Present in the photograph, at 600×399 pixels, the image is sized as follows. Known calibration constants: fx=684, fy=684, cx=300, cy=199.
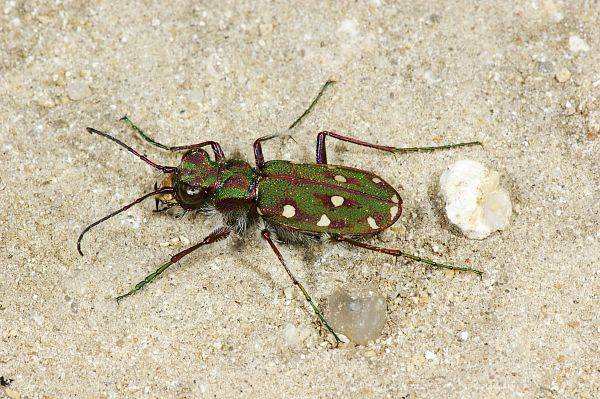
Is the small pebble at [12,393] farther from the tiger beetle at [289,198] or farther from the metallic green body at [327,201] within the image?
the metallic green body at [327,201]

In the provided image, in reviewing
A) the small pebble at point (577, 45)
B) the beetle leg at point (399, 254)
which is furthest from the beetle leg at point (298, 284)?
the small pebble at point (577, 45)

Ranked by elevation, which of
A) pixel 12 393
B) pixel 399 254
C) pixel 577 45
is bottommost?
pixel 12 393

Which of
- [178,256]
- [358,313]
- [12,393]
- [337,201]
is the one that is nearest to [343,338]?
[358,313]

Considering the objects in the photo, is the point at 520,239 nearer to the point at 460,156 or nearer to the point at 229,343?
the point at 460,156

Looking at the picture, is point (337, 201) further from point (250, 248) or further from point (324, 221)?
point (250, 248)

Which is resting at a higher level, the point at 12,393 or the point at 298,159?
the point at 298,159

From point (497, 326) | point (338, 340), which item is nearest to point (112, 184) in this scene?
point (338, 340)
